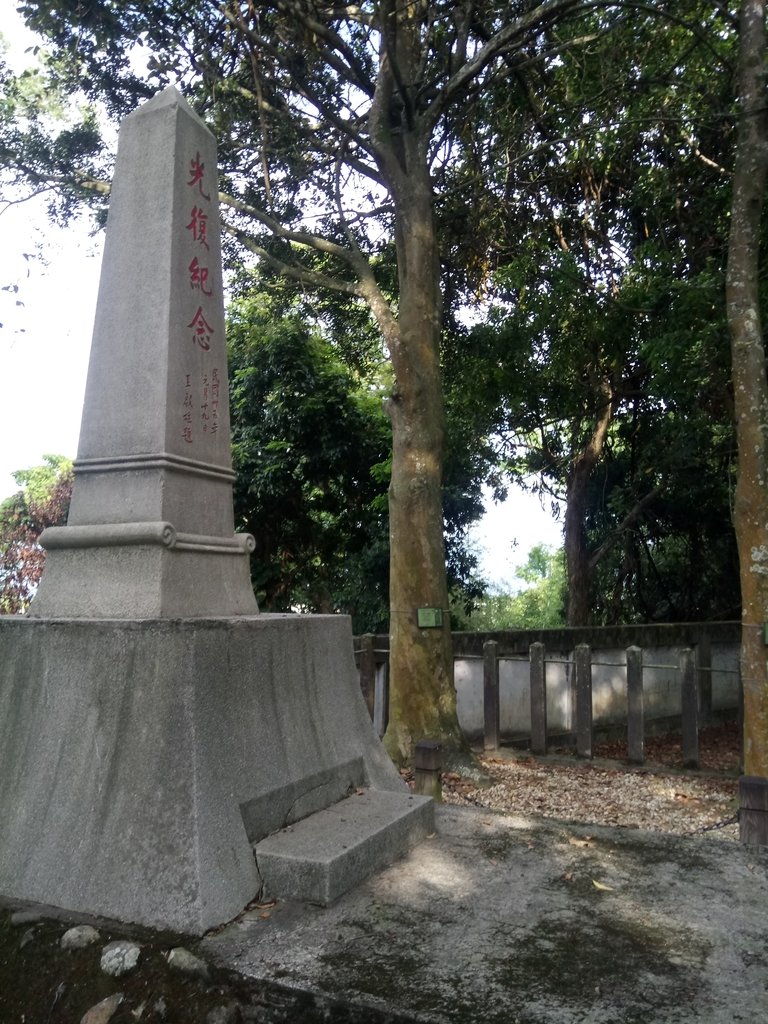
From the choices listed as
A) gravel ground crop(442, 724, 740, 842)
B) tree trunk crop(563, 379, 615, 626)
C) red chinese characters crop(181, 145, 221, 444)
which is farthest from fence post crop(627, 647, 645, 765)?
red chinese characters crop(181, 145, 221, 444)

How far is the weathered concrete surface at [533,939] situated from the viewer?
2.36 meters

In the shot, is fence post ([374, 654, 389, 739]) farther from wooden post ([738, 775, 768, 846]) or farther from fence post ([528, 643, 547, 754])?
wooden post ([738, 775, 768, 846])

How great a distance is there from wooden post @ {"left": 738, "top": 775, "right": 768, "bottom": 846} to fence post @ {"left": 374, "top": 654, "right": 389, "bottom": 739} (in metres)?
4.89

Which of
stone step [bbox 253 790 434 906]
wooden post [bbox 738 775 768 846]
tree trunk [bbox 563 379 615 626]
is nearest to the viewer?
stone step [bbox 253 790 434 906]

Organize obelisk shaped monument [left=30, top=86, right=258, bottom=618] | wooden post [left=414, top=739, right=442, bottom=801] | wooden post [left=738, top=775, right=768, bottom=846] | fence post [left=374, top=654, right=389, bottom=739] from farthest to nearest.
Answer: fence post [left=374, top=654, right=389, bottom=739] → wooden post [left=414, top=739, right=442, bottom=801] → wooden post [left=738, top=775, right=768, bottom=846] → obelisk shaped monument [left=30, top=86, right=258, bottom=618]

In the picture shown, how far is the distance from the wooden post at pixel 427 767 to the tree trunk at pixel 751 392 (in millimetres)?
2700

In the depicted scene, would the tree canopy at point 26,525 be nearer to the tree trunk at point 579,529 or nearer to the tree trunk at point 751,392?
the tree trunk at point 579,529

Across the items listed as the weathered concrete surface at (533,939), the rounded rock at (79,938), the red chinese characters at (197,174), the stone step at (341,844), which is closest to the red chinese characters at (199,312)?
the red chinese characters at (197,174)

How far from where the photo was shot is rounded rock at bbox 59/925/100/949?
8.62ft

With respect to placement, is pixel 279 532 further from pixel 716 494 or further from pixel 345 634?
pixel 345 634

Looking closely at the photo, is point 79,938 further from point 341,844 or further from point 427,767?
point 427,767

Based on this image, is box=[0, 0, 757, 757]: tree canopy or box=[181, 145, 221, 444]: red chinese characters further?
box=[0, 0, 757, 757]: tree canopy

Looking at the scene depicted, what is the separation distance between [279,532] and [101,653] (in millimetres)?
10304

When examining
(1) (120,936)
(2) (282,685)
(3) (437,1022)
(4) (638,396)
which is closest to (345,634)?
(2) (282,685)
